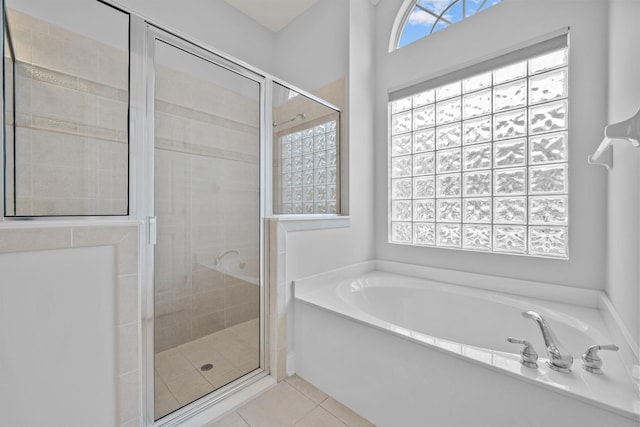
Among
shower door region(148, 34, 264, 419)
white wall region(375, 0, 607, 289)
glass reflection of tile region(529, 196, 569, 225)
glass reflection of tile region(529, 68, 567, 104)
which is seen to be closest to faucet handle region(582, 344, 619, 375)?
white wall region(375, 0, 607, 289)

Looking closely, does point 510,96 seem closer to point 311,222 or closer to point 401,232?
point 401,232

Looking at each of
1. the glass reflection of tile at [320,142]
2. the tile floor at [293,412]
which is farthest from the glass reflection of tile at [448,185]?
the tile floor at [293,412]

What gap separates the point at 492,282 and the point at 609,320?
601 mm

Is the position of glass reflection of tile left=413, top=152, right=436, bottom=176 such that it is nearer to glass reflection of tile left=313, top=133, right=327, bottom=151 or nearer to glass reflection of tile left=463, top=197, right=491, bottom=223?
glass reflection of tile left=463, top=197, right=491, bottom=223

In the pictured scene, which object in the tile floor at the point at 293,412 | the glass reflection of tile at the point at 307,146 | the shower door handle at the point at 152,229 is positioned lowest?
the tile floor at the point at 293,412

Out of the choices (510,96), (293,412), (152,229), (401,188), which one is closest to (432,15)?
(510,96)

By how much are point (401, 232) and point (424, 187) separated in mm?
425

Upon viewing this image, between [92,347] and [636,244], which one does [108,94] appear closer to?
[92,347]

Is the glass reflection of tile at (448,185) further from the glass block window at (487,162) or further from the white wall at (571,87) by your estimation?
the white wall at (571,87)

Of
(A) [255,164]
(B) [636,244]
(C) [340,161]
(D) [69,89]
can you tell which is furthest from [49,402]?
(B) [636,244]

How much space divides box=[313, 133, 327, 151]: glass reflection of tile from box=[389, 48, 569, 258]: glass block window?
64 cm

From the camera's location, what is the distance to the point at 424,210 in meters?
2.24

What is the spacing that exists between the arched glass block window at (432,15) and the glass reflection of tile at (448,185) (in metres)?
1.15

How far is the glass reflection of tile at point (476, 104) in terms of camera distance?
1921mm
